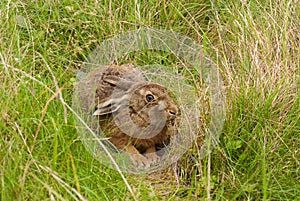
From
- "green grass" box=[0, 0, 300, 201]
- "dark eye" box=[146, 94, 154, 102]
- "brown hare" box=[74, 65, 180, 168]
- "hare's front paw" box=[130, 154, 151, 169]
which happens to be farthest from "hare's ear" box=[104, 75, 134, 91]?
"hare's front paw" box=[130, 154, 151, 169]

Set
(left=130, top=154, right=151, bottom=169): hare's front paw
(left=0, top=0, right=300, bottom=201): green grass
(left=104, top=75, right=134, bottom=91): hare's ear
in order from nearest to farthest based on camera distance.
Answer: (left=0, top=0, right=300, bottom=201): green grass < (left=130, top=154, right=151, bottom=169): hare's front paw < (left=104, top=75, right=134, bottom=91): hare's ear

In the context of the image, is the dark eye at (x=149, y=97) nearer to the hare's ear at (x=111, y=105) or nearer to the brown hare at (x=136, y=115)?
the brown hare at (x=136, y=115)

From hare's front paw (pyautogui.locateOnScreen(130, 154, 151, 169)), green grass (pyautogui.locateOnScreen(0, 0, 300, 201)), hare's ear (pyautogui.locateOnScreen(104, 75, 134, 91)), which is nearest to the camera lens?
green grass (pyautogui.locateOnScreen(0, 0, 300, 201))

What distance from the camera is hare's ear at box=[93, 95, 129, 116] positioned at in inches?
129

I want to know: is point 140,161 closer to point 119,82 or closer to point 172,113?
point 172,113

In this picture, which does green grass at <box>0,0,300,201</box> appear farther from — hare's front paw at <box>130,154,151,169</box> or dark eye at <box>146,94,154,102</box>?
dark eye at <box>146,94,154,102</box>

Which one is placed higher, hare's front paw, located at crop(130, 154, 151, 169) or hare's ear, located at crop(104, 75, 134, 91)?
hare's ear, located at crop(104, 75, 134, 91)

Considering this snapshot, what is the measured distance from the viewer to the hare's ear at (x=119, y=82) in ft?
11.1

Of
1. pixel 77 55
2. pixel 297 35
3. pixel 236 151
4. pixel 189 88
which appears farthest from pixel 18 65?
pixel 297 35

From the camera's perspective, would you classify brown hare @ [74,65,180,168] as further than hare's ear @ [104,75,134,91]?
No

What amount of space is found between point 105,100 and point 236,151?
81cm

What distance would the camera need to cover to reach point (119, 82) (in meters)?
3.40

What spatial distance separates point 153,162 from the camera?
10.9ft

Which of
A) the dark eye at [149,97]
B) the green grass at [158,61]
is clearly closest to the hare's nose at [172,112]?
the dark eye at [149,97]
